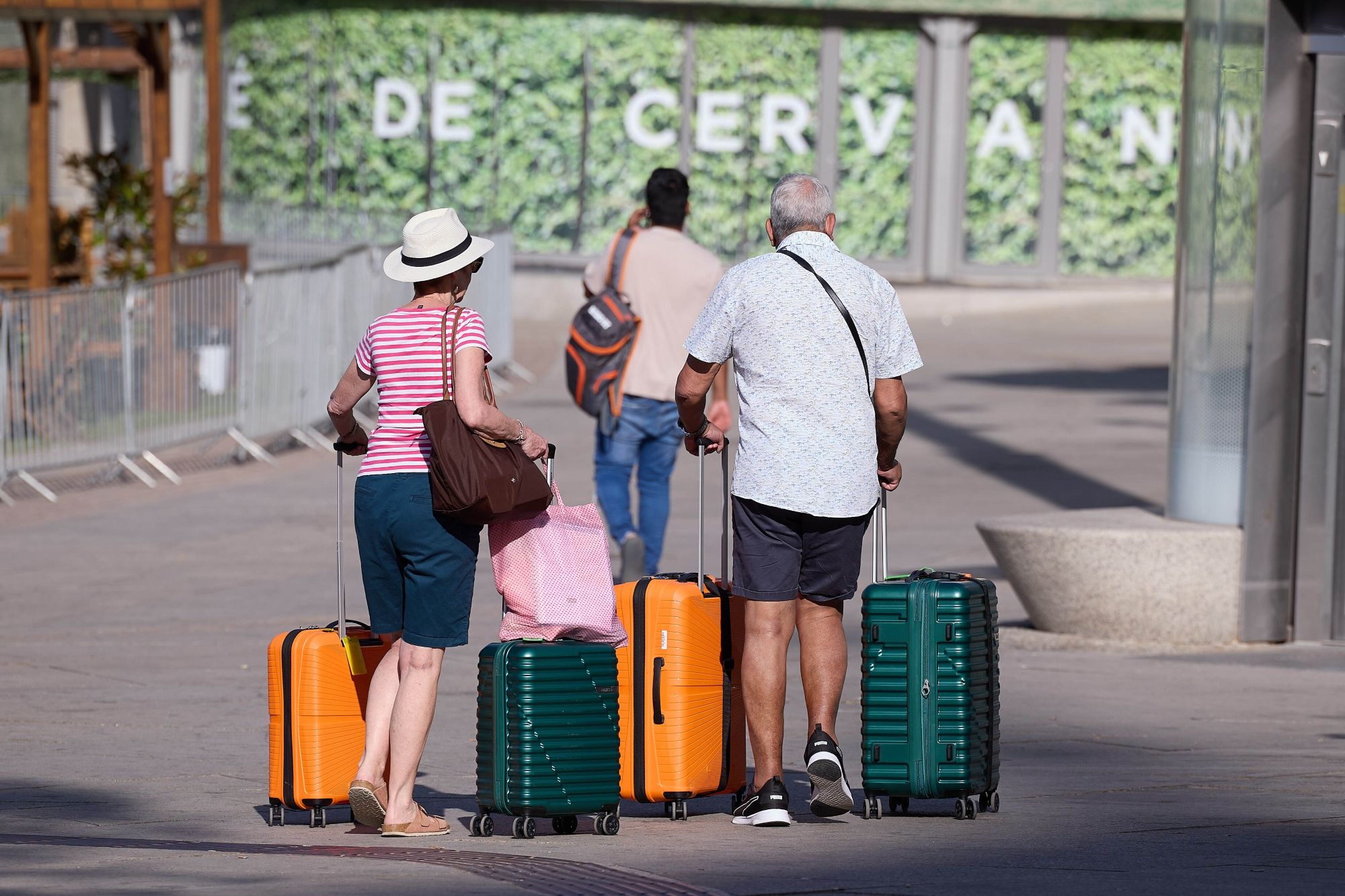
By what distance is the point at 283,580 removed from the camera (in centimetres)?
1044

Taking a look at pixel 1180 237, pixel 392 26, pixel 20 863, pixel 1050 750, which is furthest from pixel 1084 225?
pixel 20 863

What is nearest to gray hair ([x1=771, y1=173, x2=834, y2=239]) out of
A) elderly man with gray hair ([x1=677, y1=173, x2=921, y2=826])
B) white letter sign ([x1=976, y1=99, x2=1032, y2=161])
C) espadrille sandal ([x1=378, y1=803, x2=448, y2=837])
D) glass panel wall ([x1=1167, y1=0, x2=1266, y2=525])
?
elderly man with gray hair ([x1=677, y1=173, x2=921, y2=826])

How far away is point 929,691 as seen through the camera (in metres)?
5.75

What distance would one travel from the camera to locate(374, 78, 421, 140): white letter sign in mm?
29609

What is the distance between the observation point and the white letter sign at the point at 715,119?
29.2 metres

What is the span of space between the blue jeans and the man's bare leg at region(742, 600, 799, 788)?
11.2 ft

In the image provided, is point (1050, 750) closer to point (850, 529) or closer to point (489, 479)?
point (850, 529)

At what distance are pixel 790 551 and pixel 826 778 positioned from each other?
24.0 inches

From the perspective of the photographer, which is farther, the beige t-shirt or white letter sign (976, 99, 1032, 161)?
white letter sign (976, 99, 1032, 161)

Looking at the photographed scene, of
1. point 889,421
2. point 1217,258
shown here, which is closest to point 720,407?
point 1217,258

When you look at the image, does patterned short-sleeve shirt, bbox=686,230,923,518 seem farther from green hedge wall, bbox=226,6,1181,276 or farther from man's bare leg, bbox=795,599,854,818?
green hedge wall, bbox=226,6,1181,276

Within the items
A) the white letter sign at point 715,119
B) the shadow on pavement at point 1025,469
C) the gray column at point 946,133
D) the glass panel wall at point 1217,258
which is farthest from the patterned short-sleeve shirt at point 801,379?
the gray column at point 946,133

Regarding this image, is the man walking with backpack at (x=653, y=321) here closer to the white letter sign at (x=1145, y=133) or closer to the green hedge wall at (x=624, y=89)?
the green hedge wall at (x=624, y=89)

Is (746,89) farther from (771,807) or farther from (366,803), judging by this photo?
(366,803)
